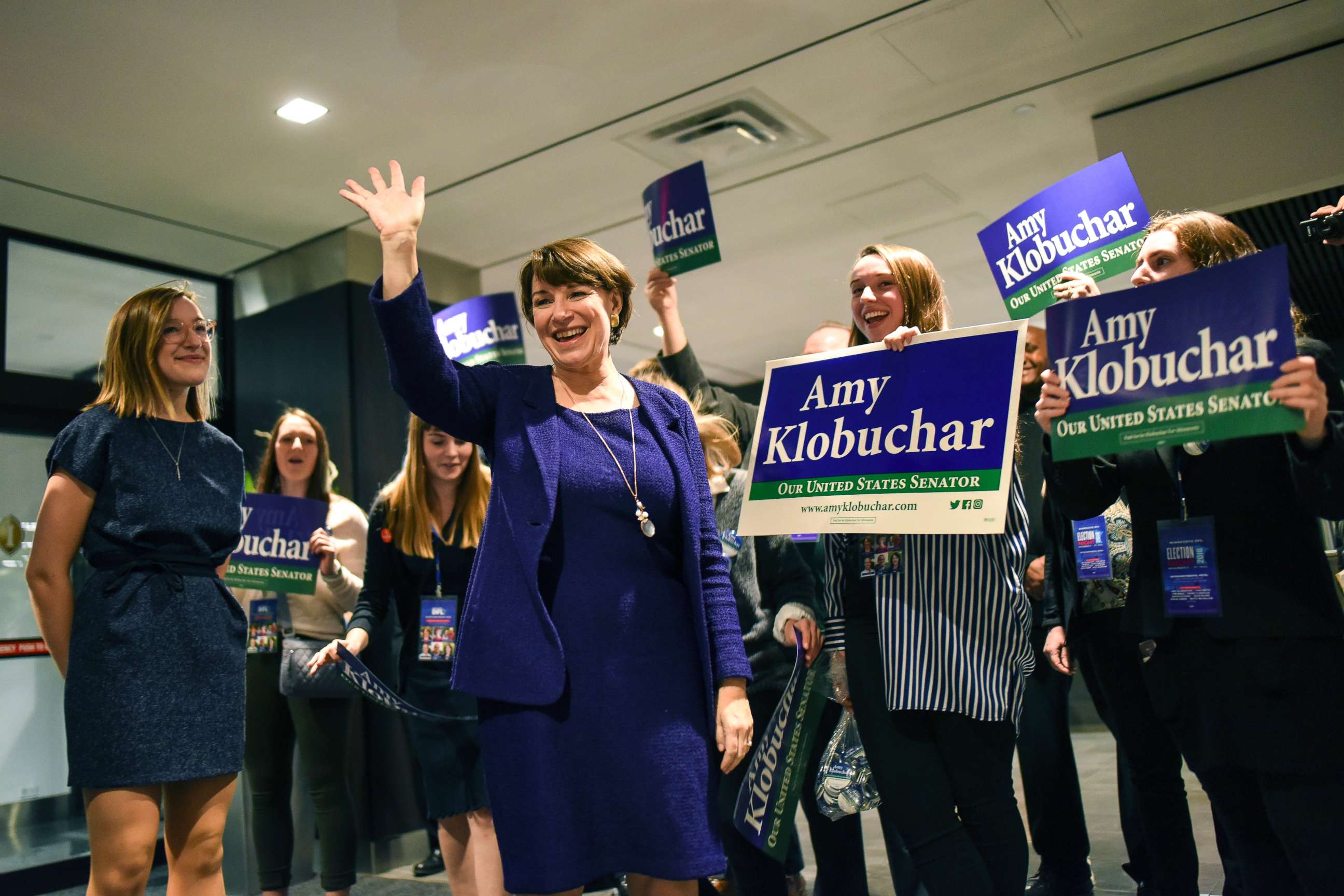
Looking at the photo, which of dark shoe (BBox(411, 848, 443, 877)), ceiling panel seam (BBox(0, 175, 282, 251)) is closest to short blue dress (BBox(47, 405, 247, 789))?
dark shoe (BBox(411, 848, 443, 877))

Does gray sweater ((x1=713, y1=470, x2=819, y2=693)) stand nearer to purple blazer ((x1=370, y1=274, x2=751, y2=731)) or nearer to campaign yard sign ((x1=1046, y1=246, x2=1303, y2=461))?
purple blazer ((x1=370, y1=274, x2=751, y2=731))

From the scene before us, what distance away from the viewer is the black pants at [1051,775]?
2.93 m

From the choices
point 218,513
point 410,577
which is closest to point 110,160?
point 410,577

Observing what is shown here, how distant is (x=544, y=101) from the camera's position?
4145 millimetres

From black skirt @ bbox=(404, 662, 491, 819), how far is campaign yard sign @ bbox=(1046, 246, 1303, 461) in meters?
1.77

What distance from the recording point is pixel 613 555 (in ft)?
5.21

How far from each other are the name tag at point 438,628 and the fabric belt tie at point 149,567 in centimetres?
90

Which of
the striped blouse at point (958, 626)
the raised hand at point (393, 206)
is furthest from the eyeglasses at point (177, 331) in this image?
the striped blouse at point (958, 626)

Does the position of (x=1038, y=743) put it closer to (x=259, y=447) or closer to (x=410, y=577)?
(x=410, y=577)

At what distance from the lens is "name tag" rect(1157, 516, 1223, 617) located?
5.51 ft

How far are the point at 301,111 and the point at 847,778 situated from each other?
3.38m

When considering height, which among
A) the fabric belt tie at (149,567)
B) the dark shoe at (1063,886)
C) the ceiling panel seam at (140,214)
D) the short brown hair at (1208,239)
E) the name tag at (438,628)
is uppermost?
the ceiling panel seam at (140,214)

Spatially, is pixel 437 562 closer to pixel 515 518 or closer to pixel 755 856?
pixel 755 856

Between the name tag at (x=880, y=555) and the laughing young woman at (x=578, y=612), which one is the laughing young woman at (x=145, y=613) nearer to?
the laughing young woman at (x=578, y=612)
